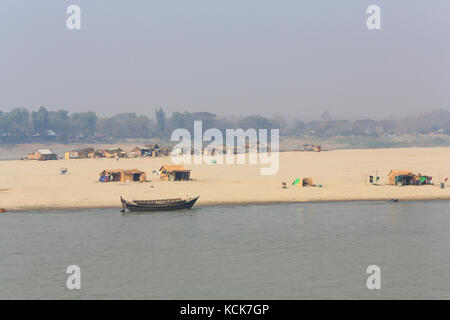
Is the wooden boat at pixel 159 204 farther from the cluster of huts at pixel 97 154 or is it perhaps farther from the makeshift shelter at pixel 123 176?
the cluster of huts at pixel 97 154

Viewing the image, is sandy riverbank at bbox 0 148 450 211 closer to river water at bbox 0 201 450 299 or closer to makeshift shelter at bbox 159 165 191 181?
makeshift shelter at bbox 159 165 191 181

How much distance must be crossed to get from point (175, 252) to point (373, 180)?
3619 centimetres

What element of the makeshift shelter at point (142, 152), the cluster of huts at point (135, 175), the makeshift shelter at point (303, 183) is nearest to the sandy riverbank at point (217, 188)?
the makeshift shelter at point (303, 183)

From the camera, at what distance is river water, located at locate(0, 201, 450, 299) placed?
32.7 metres

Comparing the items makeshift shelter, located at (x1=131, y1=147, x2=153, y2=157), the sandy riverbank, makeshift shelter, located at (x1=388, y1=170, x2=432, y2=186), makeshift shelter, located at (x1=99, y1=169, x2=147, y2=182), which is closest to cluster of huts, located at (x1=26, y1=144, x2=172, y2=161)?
makeshift shelter, located at (x1=131, y1=147, x2=153, y2=157)

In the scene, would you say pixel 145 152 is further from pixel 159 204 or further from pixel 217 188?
pixel 159 204

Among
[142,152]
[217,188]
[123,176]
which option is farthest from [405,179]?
[142,152]

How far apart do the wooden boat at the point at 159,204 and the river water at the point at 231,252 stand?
35.8 inches

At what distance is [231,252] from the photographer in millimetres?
40031

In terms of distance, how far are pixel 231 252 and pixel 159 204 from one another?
649 inches

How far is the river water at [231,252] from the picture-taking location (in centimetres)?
3266

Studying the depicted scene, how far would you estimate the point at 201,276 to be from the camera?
114ft
